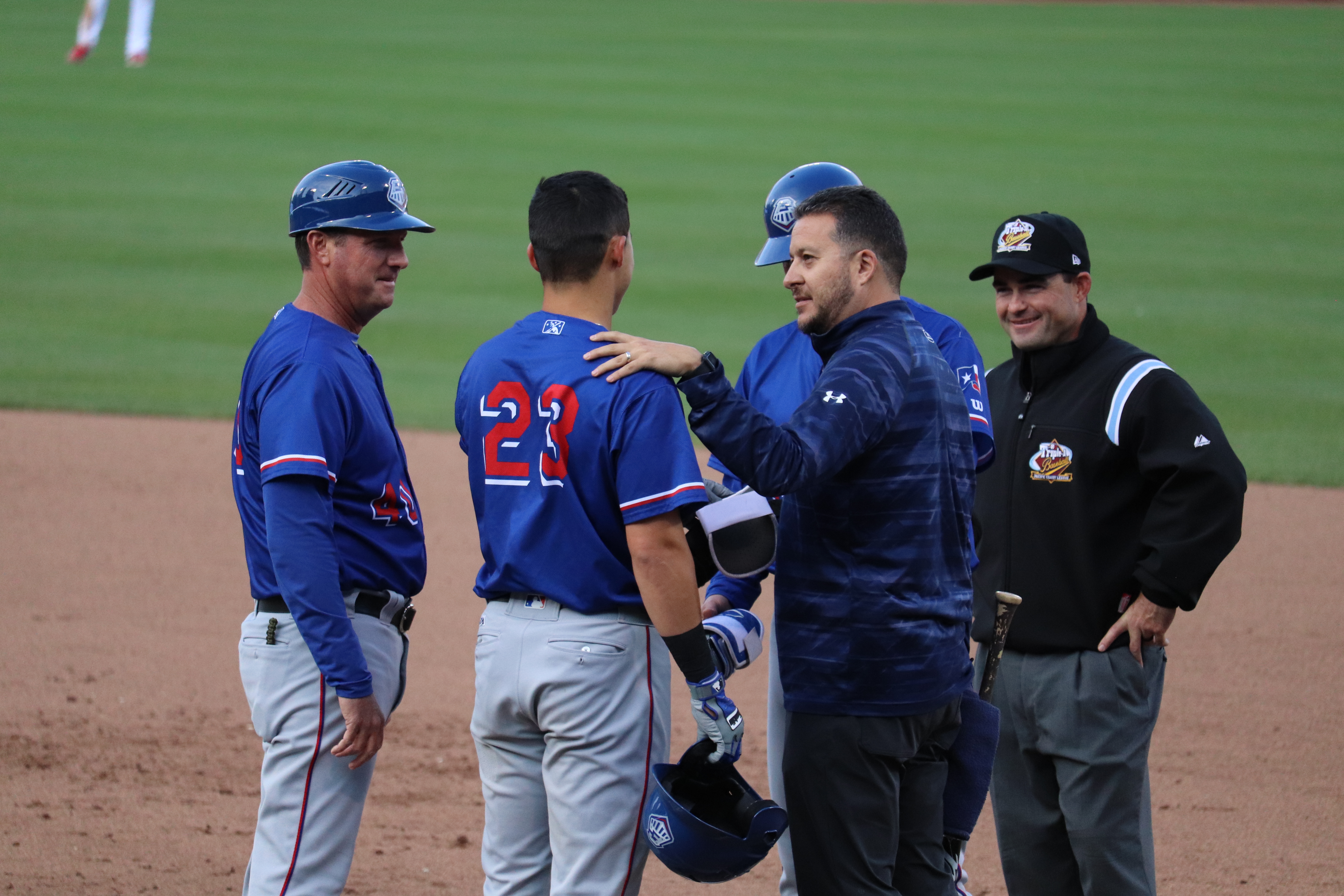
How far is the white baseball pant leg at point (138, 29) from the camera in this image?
1056 inches

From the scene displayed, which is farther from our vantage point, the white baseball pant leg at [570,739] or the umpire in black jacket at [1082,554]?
the umpire in black jacket at [1082,554]

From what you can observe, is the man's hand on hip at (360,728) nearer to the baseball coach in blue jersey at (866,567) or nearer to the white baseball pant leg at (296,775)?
the white baseball pant leg at (296,775)

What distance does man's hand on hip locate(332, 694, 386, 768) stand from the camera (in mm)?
3205

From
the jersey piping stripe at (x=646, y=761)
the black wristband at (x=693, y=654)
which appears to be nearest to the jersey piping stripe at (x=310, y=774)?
the jersey piping stripe at (x=646, y=761)

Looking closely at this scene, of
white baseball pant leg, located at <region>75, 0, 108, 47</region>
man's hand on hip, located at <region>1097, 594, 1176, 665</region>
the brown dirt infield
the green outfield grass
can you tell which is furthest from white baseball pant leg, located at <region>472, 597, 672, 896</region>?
white baseball pant leg, located at <region>75, 0, 108, 47</region>

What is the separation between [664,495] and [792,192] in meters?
1.65

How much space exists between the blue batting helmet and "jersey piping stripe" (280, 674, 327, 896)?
1096 millimetres

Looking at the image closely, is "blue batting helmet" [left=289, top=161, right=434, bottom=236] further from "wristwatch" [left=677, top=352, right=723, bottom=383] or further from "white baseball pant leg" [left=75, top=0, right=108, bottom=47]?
"white baseball pant leg" [left=75, top=0, right=108, bottom=47]

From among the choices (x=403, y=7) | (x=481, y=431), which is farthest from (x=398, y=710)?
(x=403, y=7)

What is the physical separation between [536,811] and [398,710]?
9.66 feet

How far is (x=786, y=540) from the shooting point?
10.2 feet

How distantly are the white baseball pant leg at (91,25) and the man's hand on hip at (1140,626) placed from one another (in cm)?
2773

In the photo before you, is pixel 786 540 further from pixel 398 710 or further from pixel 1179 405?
pixel 398 710

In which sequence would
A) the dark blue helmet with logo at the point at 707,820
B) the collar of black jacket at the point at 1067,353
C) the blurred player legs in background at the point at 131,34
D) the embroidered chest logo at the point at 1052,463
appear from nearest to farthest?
the dark blue helmet with logo at the point at 707,820, the embroidered chest logo at the point at 1052,463, the collar of black jacket at the point at 1067,353, the blurred player legs in background at the point at 131,34
